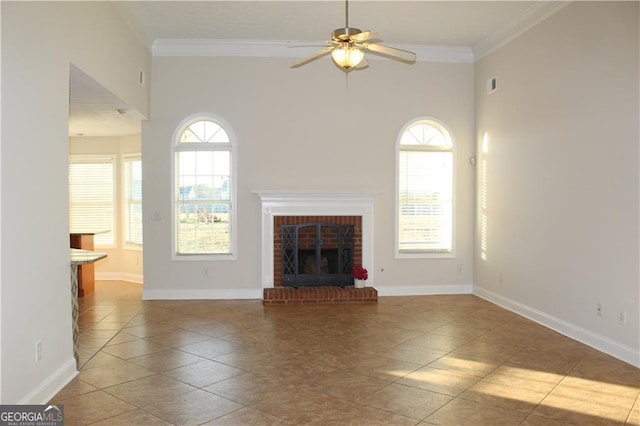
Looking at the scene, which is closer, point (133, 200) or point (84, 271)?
point (84, 271)

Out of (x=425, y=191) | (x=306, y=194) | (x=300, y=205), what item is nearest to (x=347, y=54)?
(x=306, y=194)

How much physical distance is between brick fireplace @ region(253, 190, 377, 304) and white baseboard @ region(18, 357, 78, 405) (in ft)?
9.42

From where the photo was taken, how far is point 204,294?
6695mm

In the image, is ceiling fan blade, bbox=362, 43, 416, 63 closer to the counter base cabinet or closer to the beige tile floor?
the beige tile floor

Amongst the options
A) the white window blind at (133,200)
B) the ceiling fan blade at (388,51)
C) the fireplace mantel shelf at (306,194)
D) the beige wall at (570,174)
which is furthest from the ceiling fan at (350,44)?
the white window blind at (133,200)

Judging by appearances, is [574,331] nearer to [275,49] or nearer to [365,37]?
[365,37]

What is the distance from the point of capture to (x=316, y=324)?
5.31 metres

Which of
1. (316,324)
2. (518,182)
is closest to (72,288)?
(316,324)

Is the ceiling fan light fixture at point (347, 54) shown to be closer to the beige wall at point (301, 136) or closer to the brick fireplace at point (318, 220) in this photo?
the brick fireplace at point (318, 220)

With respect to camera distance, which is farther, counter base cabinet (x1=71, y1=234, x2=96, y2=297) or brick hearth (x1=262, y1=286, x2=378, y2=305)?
counter base cabinet (x1=71, y1=234, x2=96, y2=297)

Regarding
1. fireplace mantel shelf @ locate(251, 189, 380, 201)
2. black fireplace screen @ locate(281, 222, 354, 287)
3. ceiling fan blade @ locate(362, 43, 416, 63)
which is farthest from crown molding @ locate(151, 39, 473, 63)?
ceiling fan blade @ locate(362, 43, 416, 63)

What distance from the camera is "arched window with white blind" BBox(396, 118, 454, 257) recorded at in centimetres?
697

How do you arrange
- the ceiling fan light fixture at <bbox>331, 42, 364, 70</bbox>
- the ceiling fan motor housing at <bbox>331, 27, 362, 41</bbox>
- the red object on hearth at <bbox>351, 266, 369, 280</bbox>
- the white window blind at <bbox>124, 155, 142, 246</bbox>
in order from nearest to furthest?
the ceiling fan motor housing at <bbox>331, 27, 362, 41</bbox> < the ceiling fan light fixture at <bbox>331, 42, 364, 70</bbox> < the red object on hearth at <bbox>351, 266, 369, 280</bbox> < the white window blind at <bbox>124, 155, 142, 246</bbox>

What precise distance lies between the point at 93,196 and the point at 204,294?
313cm
